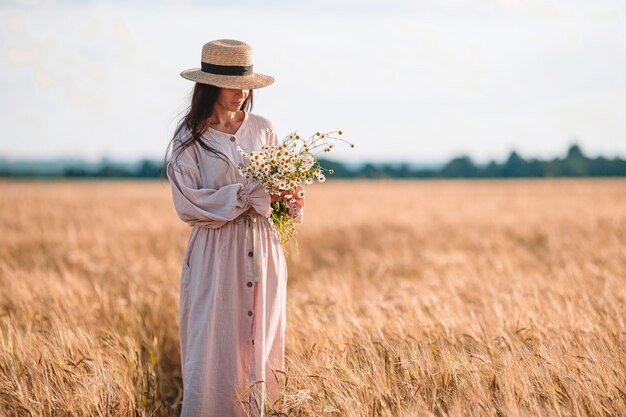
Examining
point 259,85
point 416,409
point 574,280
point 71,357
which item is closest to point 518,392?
point 416,409

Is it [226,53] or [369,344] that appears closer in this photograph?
[226,53]

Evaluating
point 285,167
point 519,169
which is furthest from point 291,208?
point 519,169

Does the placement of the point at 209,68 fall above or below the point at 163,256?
above

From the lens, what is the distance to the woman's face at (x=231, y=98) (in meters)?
3.24

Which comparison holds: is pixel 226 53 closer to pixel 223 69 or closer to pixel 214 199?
pixel 223 69

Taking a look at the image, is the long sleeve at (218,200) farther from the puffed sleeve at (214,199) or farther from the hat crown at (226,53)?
the hat crown at (226,53)

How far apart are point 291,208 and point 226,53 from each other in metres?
0.88

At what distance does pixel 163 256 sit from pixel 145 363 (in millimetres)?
4792

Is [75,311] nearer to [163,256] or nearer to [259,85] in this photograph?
[259,85]

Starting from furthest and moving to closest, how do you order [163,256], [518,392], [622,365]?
1. [163,256]
2. [622,365]
3. [518,392]

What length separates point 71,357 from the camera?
351cm

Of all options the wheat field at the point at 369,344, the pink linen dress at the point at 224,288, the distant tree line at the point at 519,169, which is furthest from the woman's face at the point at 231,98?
the distant tree line at the point at 519,169

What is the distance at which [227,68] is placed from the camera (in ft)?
10.5

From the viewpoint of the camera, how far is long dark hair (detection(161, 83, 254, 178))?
3178 millimetres
